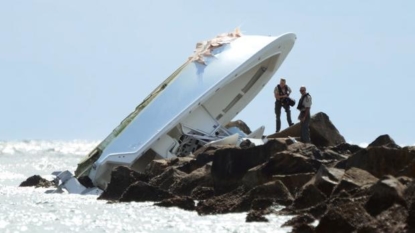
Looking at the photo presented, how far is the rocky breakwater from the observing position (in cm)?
1554

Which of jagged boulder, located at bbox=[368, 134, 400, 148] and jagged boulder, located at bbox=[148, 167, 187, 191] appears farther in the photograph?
jagged boulder, located at bbox=[148, 167, 187, 191]

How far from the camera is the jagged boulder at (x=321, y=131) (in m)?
27.0

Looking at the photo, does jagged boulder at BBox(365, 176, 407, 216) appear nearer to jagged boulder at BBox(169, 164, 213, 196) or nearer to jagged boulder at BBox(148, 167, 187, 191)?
jagged boulder at BBox(169, 164, 213, 196)

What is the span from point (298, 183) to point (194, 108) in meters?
8.90

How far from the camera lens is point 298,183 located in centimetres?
2077

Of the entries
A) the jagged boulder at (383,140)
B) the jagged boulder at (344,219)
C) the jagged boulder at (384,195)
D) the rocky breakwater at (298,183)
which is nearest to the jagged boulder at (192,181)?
the rocky breakwater at (298,183)

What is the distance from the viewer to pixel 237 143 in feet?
96.7

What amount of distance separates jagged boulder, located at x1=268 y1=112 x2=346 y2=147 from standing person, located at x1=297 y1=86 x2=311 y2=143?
29.8 inches

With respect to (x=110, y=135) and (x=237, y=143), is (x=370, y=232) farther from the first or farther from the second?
(x=110, y=135)

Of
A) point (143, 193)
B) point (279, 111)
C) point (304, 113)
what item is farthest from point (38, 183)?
point (304, 113)

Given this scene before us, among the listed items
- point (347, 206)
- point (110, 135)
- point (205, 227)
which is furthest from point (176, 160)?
point (347, 206)

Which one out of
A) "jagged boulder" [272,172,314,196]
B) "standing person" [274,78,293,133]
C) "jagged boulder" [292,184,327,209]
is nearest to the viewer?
"jagged boulder" [292,184,327,209]

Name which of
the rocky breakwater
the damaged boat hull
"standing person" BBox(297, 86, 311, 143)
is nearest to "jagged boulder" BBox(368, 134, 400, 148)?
the rocky breakwater

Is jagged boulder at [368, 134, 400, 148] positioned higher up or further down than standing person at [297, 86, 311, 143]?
further down
